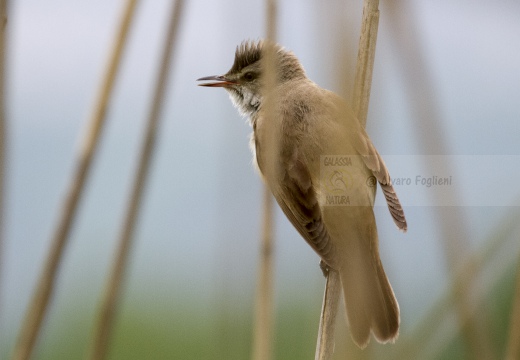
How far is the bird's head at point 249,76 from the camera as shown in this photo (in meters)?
3.52

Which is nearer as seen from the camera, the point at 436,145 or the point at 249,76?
the point at 436,145

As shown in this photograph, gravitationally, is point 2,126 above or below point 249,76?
below

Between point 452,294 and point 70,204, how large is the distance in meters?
1.10

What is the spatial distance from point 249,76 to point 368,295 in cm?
148

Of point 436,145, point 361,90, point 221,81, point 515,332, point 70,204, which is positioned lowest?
point 515,332

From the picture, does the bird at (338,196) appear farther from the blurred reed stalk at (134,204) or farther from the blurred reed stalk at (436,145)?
the blurred reed stalk at (134,204)

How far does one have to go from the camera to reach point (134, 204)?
1.80 metres

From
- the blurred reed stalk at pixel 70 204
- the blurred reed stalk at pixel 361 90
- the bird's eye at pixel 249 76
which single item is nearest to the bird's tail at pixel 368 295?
the blurred reed stalk at pixel 361 90

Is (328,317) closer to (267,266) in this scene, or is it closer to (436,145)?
(267,266)

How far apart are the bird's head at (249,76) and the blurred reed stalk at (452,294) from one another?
1.71 metres

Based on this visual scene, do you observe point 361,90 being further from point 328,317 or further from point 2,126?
point 2,126

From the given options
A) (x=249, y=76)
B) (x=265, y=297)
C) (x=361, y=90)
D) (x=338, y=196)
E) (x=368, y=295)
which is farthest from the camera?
(x=249, y=76)

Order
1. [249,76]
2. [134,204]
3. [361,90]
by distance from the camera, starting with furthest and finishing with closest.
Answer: [249,76] → [361,90] → [134,204]

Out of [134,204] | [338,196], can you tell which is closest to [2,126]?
[134,204]
